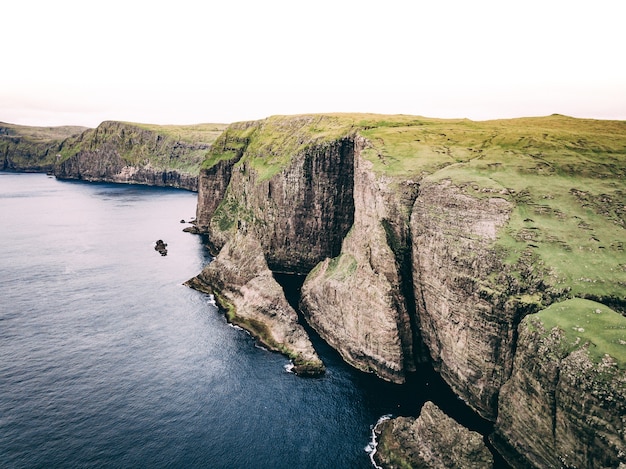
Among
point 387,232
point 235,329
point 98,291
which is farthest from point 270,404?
point 98,291

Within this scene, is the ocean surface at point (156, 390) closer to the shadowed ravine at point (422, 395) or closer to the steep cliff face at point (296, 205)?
the shadowed ravine at point (422, 395)

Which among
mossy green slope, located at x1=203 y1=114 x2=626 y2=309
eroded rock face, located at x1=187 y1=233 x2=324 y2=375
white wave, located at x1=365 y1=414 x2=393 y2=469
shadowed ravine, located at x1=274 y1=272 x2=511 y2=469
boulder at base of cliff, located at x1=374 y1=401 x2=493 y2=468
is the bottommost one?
shadowed ravine, located at x1=274 y1=272 x2=511 y2=469

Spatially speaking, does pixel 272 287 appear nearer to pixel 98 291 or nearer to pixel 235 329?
pixel 235 329

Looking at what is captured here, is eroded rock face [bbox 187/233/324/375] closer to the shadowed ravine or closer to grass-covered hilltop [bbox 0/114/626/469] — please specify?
grass-covered hilltop [bbox 0/114/626/469]

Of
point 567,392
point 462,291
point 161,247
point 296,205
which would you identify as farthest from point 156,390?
point 161,247

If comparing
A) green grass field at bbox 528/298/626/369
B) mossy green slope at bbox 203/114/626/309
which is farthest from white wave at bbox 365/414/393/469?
mossy green slope at bbox 203/114/626/309

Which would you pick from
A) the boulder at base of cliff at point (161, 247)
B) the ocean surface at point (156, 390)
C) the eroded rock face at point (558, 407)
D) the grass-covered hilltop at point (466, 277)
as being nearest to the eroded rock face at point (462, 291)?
the grass-covered hilltop at point (466, 277)
